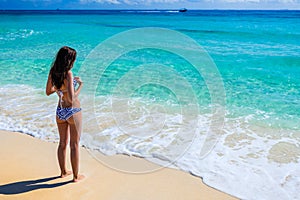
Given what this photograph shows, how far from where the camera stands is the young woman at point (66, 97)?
3.53 meters

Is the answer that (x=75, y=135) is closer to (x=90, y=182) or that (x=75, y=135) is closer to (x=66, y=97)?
(x=66, y=97)

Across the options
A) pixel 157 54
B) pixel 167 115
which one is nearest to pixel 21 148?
pixel 167 115

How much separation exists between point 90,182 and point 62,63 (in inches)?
63.1

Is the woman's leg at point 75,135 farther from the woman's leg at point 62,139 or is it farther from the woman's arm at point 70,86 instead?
the woman's arm at point 70,86

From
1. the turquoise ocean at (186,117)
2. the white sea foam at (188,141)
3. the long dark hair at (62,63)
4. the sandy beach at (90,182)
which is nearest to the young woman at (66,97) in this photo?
the long dark hair at (62,63)

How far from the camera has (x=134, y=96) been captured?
857 cm

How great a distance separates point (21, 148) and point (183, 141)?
9.00ft

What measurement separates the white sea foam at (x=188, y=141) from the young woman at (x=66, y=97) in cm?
95

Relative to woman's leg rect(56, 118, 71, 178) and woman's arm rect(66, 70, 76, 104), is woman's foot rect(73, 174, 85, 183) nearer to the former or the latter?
woman's leg rect(56, 118, 71, 178)

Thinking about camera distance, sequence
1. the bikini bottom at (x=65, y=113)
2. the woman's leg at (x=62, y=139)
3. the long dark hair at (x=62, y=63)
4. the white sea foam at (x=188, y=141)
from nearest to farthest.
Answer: the long dark hair at (x=62, y=63) → the bikini bottom at (x=65, y=113) → the woman's leg at (x=62, y=139) → the white sea foam at (x=188, y=141)

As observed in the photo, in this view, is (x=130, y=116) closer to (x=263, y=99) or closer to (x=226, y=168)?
(x=226, y=168)

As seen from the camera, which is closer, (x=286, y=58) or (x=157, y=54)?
(x=286, y=58)

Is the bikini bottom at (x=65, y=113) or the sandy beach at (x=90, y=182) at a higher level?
the bikini bottom at (x=65, y=113)

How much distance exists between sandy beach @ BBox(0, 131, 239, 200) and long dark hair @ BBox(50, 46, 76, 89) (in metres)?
1.36
